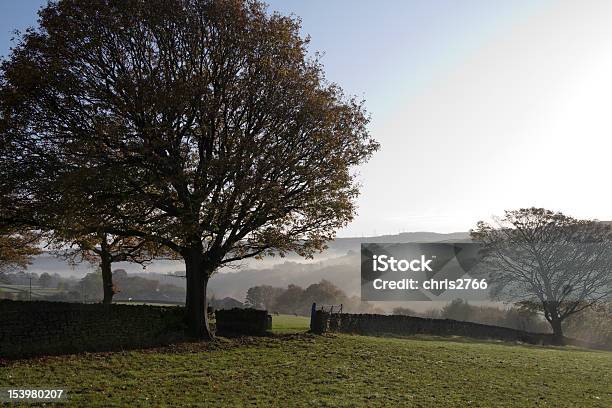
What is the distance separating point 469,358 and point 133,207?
18.5 meters

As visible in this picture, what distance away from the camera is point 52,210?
20.8 meters

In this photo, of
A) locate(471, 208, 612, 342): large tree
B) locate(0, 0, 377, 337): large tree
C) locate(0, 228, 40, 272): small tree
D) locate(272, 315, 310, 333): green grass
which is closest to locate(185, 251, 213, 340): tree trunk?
locate(0, 0, 377, 337): large tree

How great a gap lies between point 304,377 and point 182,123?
44.7ft

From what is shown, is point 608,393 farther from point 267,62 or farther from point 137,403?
point 267,62

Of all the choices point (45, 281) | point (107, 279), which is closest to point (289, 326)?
point (107, 279)

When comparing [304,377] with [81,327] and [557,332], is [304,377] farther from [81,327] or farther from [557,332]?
[557,332]

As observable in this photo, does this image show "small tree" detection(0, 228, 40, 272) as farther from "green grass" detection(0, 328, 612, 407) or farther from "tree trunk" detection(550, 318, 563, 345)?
"tree trunk" detection(550, 318, 563, 345)

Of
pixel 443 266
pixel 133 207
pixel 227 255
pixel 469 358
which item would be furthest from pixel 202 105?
pixel 443 266

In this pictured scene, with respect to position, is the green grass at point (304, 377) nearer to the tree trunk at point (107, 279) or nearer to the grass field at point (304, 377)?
the grass field at point (304, 377)

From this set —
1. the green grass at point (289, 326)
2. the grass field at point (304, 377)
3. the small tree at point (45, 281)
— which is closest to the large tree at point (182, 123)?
the grass field at point (304, 377)

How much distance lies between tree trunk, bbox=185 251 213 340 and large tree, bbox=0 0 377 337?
76 mm

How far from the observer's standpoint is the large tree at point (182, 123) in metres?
21.3

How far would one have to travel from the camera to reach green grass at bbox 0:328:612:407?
→ 13859 mm

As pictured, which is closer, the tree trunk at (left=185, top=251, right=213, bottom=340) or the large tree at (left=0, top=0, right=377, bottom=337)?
the large tree at (left=0, top=0, right=377, bottom=337)
